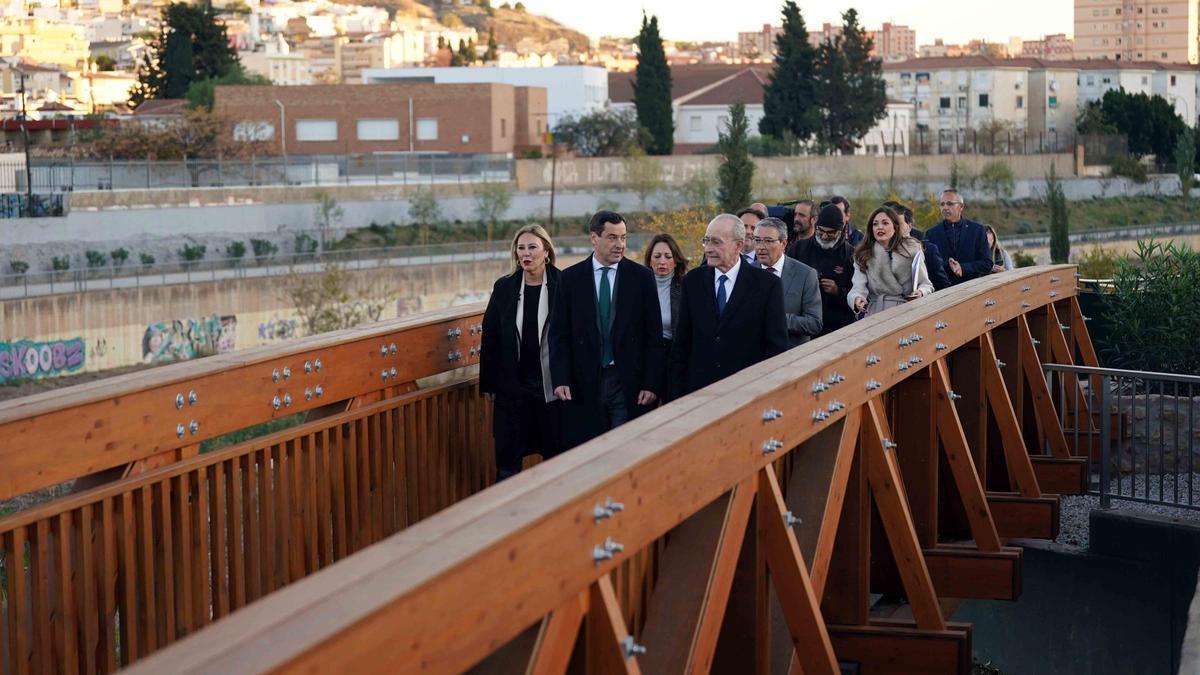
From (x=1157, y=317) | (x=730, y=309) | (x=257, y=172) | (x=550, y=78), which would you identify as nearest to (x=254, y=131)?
(x=257, y=172)

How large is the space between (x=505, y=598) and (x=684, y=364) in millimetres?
4251

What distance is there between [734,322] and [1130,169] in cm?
9508

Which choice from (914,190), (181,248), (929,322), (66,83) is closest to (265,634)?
(929,322)

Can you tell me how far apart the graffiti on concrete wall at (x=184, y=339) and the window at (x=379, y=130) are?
3787 centimetres

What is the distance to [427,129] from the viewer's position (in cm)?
8362

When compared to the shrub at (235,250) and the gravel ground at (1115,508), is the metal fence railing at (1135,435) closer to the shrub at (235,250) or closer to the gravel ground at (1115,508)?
the gravel ground at (1115,508)

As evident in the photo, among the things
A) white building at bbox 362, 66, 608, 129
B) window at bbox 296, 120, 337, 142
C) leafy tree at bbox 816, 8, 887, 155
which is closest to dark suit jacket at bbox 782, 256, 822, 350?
window at bbox 296, 120, 337, 142

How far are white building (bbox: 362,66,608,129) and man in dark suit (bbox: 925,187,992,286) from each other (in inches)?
3553

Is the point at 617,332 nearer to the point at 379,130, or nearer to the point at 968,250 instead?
the point at 968,250

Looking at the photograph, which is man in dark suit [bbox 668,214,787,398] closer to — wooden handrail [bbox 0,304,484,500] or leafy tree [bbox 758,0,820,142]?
wooden handrail [bbox 0,304,484,500]

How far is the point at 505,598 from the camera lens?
3494mm

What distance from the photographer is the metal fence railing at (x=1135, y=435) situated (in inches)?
421

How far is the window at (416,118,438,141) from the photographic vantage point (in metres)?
83.3

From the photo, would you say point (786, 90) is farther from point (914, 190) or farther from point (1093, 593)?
point (1093, 593)
